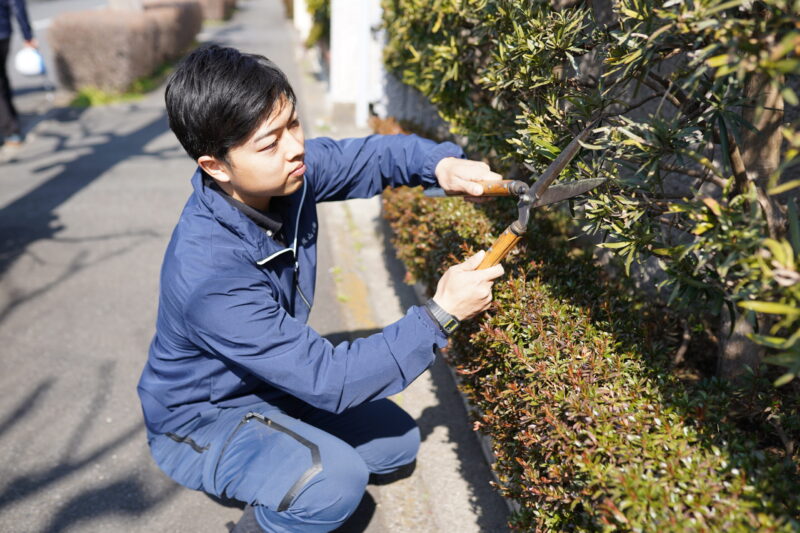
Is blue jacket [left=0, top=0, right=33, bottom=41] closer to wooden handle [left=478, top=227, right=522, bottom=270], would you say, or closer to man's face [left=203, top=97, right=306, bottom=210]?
man's face [left=203, top=97, right=306, bottom=210]

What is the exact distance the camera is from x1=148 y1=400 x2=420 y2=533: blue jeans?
7.45 feet

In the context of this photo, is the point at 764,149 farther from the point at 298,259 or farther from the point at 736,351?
the point at 298,259

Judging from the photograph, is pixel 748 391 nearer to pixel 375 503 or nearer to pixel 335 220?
pixel 375 503

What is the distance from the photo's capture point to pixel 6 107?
7.82 meters

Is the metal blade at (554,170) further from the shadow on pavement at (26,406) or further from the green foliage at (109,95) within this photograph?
the green foliage at (109,95)

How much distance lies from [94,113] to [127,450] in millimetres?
8447

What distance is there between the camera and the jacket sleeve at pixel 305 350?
2.07 metres

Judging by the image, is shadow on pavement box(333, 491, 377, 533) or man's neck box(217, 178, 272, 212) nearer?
man's neck box(217, 178, 272, 212)

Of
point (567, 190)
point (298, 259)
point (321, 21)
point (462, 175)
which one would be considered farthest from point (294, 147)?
point (321, 21)

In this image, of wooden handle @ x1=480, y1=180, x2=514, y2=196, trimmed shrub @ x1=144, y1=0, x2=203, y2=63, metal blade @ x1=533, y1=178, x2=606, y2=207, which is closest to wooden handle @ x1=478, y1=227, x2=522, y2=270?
metal blade @ x1=533, y1=178, x2=606, y2=207

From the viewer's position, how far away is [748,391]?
88.7 inches

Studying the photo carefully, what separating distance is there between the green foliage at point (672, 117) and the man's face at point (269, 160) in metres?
0.86

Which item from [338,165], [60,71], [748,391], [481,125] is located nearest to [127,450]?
[338,165]

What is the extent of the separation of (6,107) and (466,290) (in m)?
7.92
